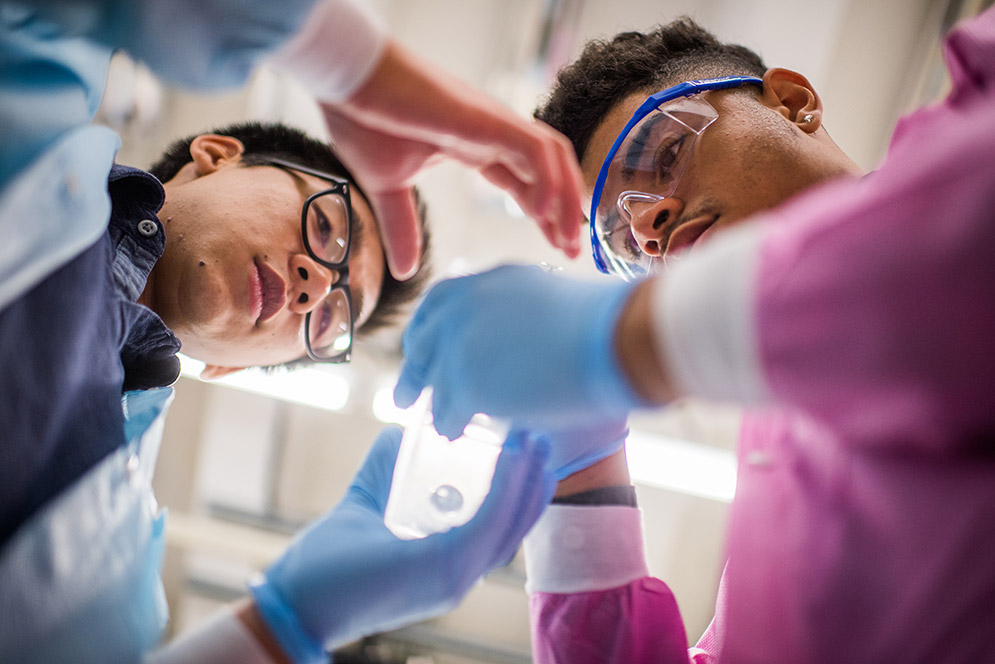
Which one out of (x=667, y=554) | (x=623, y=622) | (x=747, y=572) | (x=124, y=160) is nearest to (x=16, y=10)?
(x=747, y=572)

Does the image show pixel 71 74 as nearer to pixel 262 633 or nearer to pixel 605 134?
pixel 262 633

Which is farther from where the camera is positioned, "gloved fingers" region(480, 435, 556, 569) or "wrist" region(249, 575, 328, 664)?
"gloved fingers" region(480, 435, 556, 569)

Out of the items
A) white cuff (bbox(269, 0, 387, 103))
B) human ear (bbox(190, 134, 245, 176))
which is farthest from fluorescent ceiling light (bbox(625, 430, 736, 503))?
white cuff (bbox(269, 0, 387, 103))

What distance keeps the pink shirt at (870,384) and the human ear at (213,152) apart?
1364 mm

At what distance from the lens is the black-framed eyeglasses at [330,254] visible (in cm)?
150

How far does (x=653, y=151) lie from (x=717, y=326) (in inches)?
33.9

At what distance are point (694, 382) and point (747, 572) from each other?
0.39 m

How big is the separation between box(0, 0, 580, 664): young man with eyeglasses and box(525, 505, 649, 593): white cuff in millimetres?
209

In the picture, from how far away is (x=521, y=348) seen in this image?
672 mm

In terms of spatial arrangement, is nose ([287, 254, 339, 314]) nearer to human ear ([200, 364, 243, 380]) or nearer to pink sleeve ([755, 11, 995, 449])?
human ear ([200, 364, 243, 380])

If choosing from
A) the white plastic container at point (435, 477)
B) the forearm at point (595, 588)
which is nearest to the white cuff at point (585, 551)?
the forearm at point (595, 588)

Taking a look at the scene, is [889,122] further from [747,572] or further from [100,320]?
[100,320]

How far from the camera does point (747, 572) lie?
78 cm

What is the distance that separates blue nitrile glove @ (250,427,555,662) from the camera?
2.77 ft
